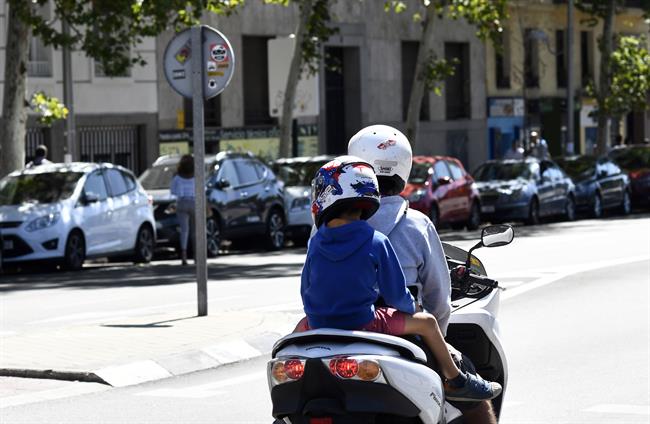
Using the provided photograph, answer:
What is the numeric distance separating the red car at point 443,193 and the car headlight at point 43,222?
9.26 metres

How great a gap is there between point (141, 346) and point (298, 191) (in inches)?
695

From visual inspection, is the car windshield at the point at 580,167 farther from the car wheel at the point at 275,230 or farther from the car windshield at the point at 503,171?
the car wheel at the point at 275,230

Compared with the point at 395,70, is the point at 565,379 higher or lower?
lower

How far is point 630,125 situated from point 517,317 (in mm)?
52396

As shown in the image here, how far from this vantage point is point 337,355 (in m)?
5.67

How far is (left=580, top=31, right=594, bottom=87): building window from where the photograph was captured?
60562mm

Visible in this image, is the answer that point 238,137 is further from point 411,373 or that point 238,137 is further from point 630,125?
point 411,373

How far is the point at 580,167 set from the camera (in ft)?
133

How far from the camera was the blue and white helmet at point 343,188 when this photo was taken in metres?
5.93

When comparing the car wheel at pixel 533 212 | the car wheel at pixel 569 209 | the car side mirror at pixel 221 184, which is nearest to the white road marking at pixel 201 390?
the car side mirror at pixel 221 184

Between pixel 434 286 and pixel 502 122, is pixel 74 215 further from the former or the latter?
pixel 502 122

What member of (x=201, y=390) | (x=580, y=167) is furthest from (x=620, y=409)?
(x=580, y=167)

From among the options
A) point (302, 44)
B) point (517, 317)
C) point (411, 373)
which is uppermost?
point (302, 44)

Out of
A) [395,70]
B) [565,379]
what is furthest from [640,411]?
[395,70]
